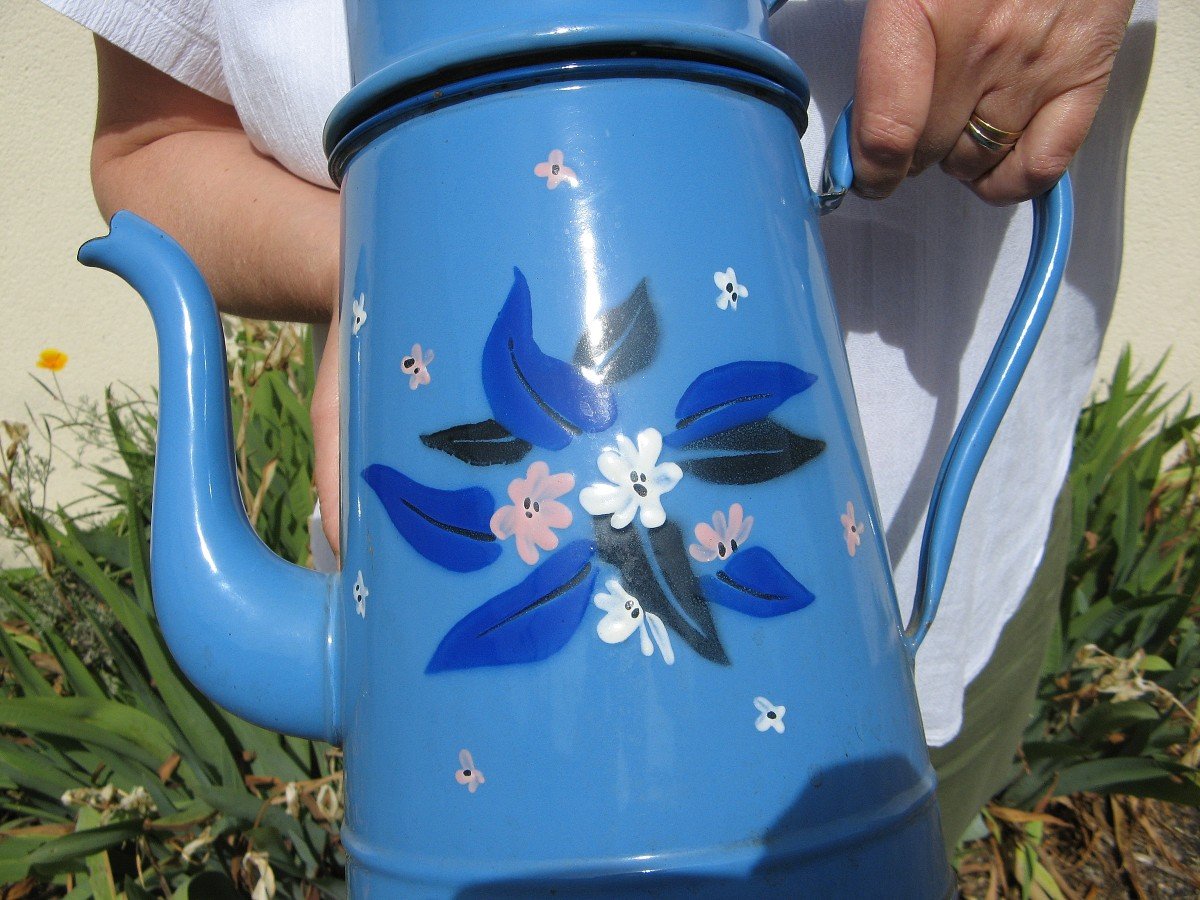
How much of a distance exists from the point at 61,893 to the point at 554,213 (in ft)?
3.98

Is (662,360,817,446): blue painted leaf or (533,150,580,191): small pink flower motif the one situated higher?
(533,150,580,191): small pink flower motif

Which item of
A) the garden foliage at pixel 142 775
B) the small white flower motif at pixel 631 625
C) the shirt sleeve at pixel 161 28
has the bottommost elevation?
the garden foliage at pixel 142 775

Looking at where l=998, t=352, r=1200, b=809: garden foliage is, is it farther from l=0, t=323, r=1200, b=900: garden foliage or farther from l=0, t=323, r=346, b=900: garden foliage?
l=0, t=323, r=346, b=900: garden foliage

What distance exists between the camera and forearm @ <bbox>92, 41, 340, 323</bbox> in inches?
29.4

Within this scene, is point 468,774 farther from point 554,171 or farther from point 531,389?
point 554,171

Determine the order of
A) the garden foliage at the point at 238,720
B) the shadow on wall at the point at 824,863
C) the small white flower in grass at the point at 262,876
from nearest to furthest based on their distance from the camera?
the shadow on wall at the point at 824,863
the small white flower in grass at the point at 262,876
the garden foliage at the point at 238,720

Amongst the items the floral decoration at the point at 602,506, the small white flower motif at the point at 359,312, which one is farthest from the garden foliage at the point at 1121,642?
the small white flower motif at the point at 359,312

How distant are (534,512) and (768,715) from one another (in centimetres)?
14

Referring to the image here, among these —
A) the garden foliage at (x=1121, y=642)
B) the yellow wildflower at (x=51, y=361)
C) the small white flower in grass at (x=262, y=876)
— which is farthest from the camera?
the yellow wildflower at (x=51, y=361)

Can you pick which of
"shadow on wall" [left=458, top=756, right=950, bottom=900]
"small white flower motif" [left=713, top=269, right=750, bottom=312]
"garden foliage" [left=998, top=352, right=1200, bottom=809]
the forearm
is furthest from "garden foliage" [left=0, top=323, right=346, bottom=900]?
"garden foliage" [left=998, top=352, right=1200, bottom=809]

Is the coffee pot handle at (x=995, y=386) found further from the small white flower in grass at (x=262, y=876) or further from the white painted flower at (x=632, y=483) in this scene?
the small white flower in grass at (x=262, y=876)

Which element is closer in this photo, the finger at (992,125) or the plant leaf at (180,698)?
the finger at (992,125)

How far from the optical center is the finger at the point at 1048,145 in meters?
0.50

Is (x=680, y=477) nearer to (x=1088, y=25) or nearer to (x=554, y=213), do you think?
(x=554, y=213)
